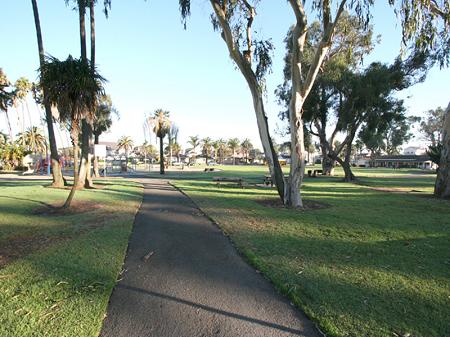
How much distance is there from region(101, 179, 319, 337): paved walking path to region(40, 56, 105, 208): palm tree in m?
5.68

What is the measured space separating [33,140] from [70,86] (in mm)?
57828

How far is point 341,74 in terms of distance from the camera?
22000 millimetres

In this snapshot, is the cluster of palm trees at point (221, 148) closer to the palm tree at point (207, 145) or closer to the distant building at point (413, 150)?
the palm tree at point (207, 145)

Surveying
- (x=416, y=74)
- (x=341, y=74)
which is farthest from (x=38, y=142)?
(x=416, y=74)

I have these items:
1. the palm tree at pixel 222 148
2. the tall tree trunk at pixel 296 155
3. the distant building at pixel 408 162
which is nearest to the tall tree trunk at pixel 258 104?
the tall tree trunk at pixel 296 155

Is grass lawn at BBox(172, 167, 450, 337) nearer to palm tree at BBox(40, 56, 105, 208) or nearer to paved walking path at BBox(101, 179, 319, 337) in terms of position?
paved walking path at BBox(101, 179, 319, 337)

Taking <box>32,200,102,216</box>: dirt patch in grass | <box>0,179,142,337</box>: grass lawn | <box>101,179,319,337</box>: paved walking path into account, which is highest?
<box>32,200,102,216</box>: dirt patch in grass

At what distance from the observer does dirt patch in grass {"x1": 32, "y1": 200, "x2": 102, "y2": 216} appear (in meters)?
9.24

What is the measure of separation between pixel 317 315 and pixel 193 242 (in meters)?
3.39

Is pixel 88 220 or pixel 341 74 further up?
pixel 341 74

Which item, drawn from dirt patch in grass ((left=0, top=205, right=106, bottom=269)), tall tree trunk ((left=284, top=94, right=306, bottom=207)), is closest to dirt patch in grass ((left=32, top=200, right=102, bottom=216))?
dirt patch in grass ((left=0, top=205, right=106, bottom=269))

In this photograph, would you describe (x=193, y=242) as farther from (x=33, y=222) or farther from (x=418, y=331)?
(x=33, y=222)

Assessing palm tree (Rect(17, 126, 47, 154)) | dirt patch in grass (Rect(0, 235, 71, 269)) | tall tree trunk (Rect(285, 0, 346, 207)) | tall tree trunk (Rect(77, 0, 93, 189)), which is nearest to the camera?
dirt patch in grass (Rect(0, 235, 71, 269))

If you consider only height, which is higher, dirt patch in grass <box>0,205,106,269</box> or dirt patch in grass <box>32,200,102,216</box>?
dirt patch in grass <box>32,200,102,216</box>
